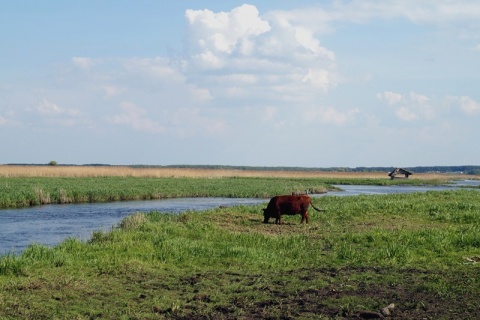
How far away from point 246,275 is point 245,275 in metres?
0.02

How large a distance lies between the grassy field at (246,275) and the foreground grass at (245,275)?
2cm

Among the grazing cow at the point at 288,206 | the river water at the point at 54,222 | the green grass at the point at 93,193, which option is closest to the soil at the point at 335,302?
the river water at the point at 54,222

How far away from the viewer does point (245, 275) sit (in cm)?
1124

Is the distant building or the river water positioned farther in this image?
the distant building

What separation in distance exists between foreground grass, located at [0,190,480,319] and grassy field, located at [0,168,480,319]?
0.9 inches

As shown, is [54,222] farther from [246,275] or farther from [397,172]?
[397,172]

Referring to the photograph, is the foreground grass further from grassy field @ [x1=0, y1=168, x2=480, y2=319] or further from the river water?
the river water

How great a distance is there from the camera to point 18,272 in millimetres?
11164

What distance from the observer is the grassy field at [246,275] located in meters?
8.63

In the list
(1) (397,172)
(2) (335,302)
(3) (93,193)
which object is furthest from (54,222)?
(1) (397,172)

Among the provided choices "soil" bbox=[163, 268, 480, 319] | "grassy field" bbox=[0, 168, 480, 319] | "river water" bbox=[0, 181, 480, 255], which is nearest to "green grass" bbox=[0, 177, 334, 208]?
"river water" bbox=[0, 181, 480, 255]

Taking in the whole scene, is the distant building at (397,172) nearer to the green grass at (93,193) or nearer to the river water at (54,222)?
the green grass at (93,193)

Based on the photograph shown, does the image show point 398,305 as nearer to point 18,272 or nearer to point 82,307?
point 82,307

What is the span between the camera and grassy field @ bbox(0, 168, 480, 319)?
8.63 meters
